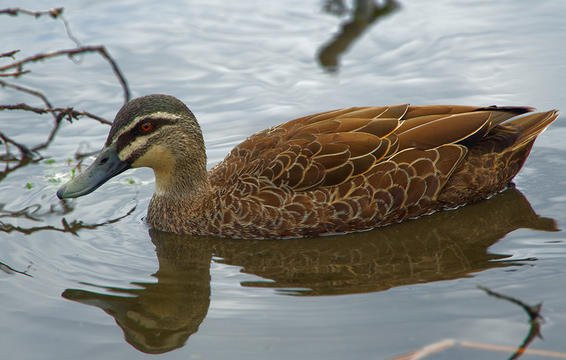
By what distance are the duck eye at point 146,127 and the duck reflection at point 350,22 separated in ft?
13.3

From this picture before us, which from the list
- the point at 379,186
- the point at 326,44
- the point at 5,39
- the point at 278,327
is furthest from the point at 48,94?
the point at 278,327

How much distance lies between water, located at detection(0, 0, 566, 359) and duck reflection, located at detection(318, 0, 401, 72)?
0.03 metres

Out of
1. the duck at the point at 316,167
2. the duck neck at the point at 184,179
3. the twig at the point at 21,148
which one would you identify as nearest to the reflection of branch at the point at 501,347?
the duck at the point at 316,167

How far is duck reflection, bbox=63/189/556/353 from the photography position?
28.8 ft

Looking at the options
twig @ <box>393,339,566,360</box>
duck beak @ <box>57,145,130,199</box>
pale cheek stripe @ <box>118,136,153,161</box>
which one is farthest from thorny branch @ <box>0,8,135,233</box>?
twig @ <box>393,339,566,360</box>

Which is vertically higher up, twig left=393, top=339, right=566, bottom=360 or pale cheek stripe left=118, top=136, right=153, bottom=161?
pale cheek stripe left=118, top=136, right=153, bottom=161

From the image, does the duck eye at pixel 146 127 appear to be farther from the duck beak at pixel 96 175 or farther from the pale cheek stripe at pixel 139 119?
the duck beak at pixel 96 175

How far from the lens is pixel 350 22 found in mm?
14703

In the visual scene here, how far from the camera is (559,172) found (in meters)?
11.0

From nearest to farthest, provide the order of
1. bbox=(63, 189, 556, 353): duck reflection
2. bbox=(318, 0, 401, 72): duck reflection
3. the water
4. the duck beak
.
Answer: the water
bbox=(63, 189, 556, 353): duck reflection
the duck beak
bbox=(318, 0, 401, 72): duck reflection

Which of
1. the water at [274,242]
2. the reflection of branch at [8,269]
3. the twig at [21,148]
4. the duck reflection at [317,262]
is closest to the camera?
the water at [274,242]

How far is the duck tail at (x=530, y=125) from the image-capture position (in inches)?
418

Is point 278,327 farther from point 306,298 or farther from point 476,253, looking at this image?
point 476,253

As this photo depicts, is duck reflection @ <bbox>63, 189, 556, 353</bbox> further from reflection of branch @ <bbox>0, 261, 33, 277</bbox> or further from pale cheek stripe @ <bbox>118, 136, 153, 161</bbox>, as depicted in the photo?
pale cheek stripe @ <bbox>118, 136, 153, 161</bbox>
